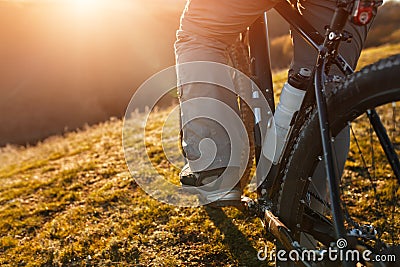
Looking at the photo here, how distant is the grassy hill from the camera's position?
2775mm

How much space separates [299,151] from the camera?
1771 millimetres

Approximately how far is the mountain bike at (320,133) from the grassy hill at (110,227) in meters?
0.62

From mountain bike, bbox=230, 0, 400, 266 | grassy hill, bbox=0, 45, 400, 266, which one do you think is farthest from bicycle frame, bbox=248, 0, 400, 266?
grassy hill, bbox=0, 45, 400, 266

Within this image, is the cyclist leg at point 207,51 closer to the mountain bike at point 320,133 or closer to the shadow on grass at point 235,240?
the mountain bike at point 320,133

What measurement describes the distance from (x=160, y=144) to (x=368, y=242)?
346 centimetres

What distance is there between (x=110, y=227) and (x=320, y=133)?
2.05m

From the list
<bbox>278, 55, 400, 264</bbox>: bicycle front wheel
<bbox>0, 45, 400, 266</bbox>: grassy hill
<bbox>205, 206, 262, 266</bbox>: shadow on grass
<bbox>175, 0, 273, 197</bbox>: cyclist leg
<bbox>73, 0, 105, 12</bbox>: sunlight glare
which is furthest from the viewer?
<bbox>73, 0, 105, 12</bbox>: sunlight glare

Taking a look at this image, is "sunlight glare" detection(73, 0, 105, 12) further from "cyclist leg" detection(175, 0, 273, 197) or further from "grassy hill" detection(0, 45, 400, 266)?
"cyclist leg" detection(175, 0, 273, 197)

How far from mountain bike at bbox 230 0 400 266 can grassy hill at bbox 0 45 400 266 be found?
62 cm

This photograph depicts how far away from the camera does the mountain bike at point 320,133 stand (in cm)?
151

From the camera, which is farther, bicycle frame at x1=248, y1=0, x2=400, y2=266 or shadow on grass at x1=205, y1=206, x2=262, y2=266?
shadow on grass at x1=205, y1=206, x2=262, y2=266

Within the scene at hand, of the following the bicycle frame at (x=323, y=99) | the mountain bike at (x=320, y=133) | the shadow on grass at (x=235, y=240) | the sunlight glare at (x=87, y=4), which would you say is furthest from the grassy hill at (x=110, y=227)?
the sunlight glare at (x=87, y=4)

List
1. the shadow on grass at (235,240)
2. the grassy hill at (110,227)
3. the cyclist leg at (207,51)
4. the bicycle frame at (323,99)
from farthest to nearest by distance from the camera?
1. the grassy hill at (110,227)
2. the shadow on grass at (235,240)
3. the cyclist leg at (207,51)
4. the bicycle frame at (323,99)

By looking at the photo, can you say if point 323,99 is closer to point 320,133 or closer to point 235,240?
point 320,133
